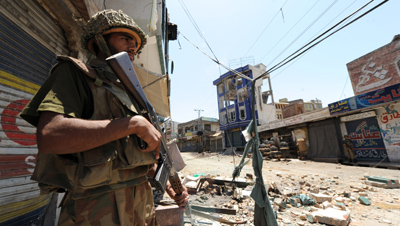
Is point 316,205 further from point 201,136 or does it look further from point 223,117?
point 201,136

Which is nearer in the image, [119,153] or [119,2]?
[119,153]

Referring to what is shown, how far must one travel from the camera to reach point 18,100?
1.96 meters

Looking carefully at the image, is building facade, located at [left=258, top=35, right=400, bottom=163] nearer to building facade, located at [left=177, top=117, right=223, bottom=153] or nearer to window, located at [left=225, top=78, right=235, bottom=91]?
window, located at [left=225, top=78, right=235, bottom=91]

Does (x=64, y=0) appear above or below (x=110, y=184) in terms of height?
above

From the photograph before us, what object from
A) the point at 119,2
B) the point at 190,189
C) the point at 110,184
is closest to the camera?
the point at 110,184

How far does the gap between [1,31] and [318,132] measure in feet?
53.5

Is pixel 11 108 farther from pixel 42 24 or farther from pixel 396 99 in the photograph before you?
pixel 396 99

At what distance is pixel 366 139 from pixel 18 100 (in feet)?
50.2

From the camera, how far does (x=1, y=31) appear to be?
1795 mm

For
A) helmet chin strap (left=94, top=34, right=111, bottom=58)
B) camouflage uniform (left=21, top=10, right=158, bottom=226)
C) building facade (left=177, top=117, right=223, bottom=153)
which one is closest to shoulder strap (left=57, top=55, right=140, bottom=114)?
camouflage uniform (left=21, top=10, right=158, bottom=226)

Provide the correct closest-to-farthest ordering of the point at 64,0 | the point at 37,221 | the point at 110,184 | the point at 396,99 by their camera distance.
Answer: the point at 110,184 → the point at 37,221 → the point at 64,0 → the point at 396,99

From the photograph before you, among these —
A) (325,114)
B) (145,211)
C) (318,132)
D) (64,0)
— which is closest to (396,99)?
(325,114)

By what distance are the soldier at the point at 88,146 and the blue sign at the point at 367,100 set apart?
13214mm

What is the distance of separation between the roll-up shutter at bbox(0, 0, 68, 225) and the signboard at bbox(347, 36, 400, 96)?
1750cm
